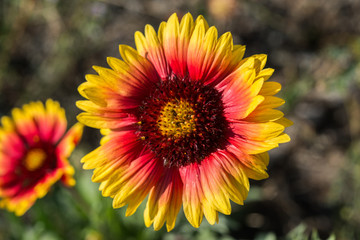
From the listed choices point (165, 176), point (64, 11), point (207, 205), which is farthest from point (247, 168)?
point (64, 11)

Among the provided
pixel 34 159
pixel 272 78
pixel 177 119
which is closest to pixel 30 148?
pixel 34 159

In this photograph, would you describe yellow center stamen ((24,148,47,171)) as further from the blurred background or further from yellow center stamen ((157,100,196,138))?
yellow center stamen ((157,100,196,138))

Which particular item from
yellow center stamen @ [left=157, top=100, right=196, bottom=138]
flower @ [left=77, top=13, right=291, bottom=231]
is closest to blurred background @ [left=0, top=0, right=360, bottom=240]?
flower @ [left=77, top=13, right=291, bottom=231]

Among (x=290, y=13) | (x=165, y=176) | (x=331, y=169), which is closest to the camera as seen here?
(x=165, y=176)

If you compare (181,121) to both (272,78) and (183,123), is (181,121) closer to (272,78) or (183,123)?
(183,123)

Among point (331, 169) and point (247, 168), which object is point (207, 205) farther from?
point (331, 169)

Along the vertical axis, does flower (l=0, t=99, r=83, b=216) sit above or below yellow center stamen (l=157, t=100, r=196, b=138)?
below

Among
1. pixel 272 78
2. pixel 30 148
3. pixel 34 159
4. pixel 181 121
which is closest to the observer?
pixel 181 121
